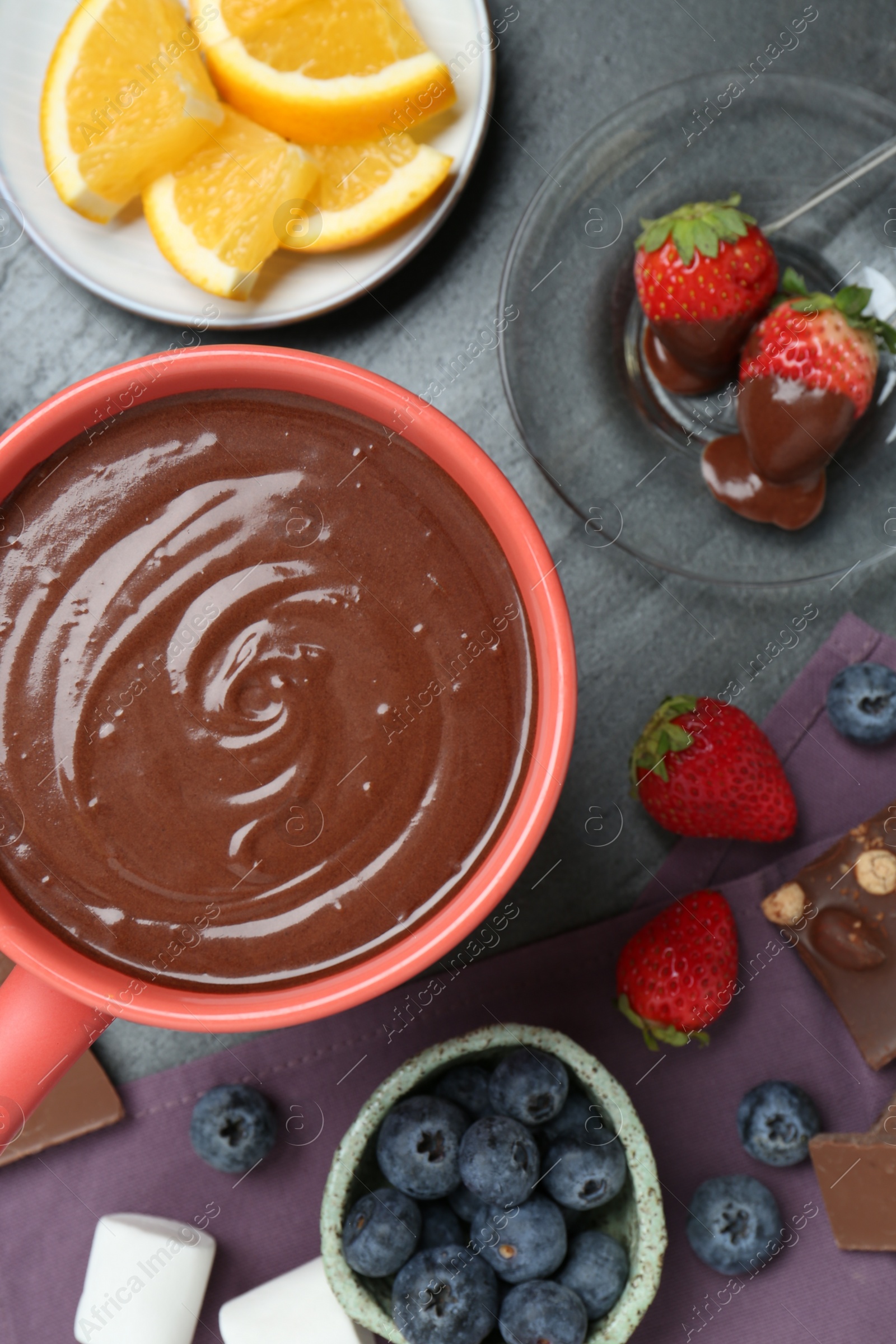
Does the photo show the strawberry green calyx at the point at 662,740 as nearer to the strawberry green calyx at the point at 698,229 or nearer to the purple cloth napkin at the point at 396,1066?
the purple cloth napkin at the point at 396,1066

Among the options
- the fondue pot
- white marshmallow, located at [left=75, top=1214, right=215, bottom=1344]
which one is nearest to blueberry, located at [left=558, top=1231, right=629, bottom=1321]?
white marshmallow, located at [left=75, top=1214, right=215, bottom=1344]

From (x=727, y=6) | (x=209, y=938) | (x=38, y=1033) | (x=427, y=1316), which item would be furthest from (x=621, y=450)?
(x=427, y=1316)

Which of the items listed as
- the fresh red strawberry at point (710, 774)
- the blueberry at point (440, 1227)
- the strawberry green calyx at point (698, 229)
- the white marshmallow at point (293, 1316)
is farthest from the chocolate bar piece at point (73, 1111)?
the strawberry green calyx at point (698, 229)

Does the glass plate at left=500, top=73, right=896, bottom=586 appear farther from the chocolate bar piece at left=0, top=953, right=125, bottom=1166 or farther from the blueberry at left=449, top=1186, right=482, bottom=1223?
the chocolate bar piece at left=0, top=953, right=125, bottom=1166

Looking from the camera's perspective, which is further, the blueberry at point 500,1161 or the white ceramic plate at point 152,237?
the white ceramic plate at point 152,237

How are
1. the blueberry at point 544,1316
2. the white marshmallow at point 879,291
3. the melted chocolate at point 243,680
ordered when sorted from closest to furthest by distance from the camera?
the melted chocolate at point 243,680 → the blueberry at point 544,1316 → the white marshmallow at point 879,291

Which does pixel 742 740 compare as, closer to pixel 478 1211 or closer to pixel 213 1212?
pixel 478 1211

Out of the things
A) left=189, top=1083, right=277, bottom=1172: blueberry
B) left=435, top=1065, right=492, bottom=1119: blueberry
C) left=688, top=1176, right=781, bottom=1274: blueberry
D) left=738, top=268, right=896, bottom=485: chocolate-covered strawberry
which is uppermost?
left=738, top=268, right=896, bottom=485: chocolate-covered strawberry
